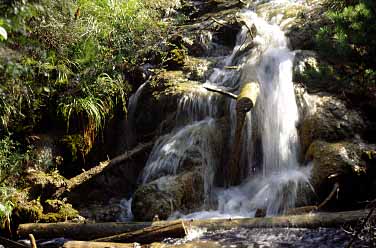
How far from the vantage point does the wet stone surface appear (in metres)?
5.05

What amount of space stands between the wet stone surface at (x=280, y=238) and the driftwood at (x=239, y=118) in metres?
2.13

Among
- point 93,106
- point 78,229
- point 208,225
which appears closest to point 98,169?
point 93,106

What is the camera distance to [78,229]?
5.87 m

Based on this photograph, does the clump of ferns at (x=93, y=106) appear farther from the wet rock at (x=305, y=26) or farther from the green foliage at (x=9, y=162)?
the wet rock at (x=305, y=26)

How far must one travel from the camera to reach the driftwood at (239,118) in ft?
22.8

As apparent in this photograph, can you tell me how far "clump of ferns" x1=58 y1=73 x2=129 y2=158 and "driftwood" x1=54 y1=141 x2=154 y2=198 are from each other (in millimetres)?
441

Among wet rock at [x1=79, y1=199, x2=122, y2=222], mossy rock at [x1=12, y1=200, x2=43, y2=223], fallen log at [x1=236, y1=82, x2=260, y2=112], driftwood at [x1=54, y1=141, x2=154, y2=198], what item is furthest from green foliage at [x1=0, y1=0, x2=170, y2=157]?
fallen log at [x1=236, y1=82, x2=260, y2=112]

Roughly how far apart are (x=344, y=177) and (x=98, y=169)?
15.9 ft

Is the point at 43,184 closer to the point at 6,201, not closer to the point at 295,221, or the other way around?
the point at 6,201

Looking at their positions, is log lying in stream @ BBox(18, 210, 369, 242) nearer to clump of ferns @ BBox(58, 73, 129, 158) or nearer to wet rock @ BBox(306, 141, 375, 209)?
wet rock @ BBox(306, 141, 375, 209)

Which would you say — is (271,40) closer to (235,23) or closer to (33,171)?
(235,23)

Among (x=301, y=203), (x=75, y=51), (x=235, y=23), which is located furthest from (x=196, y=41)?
(x=301, y=203)

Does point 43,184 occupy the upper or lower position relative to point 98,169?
lower

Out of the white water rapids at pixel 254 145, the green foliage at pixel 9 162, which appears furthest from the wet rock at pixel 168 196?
the green foliage at pixel 9 162
